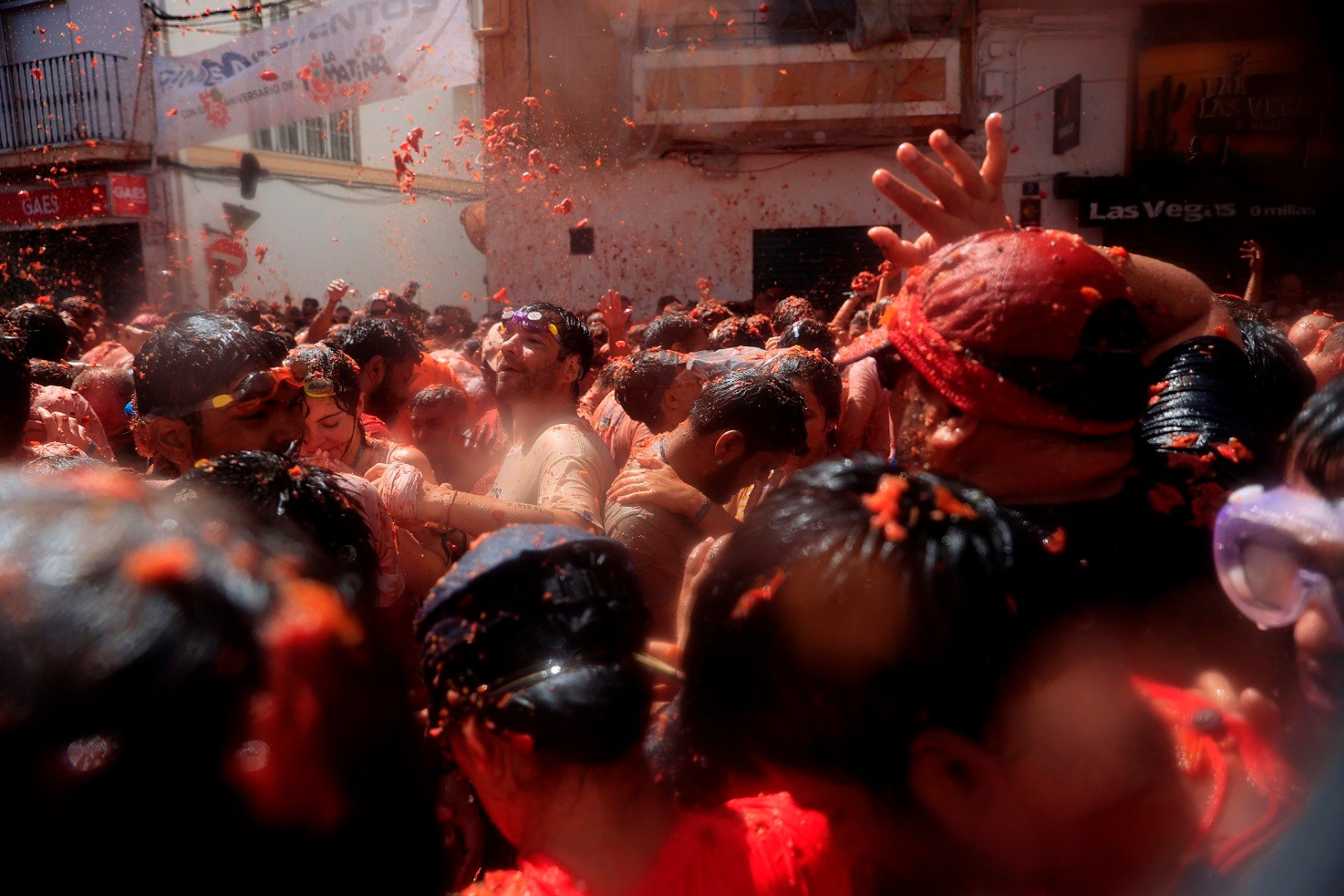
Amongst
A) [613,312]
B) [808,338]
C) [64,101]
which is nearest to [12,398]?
[808,338]

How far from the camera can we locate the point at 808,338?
5621 mm

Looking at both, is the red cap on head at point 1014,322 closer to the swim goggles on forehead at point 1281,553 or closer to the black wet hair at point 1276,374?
the swim goggles on forehead at point 1281,553

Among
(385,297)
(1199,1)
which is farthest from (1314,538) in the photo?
(1199,1)

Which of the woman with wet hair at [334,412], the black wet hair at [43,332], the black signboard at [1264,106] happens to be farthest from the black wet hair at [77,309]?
the black signboard at [1264,106]

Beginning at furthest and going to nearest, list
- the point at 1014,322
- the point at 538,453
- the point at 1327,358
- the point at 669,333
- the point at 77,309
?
the point at 77,309
the point at 669,333
the point at 1327,358
the point at 538,453
the point at 1014,322

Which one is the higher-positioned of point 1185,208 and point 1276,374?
point 1185,208

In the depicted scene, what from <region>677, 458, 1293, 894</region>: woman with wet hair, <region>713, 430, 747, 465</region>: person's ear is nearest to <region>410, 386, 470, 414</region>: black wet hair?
<region>713, 430, 747, 465</region>: person's ear

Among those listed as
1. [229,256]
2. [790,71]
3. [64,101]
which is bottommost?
[229,256]

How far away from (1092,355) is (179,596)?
1.41 m

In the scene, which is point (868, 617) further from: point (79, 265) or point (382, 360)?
point (79, 265)

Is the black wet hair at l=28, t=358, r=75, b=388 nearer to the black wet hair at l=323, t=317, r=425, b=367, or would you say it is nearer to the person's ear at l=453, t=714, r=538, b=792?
the black wet hair at l=323, t=317, r=425, b=367

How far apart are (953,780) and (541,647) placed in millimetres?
594

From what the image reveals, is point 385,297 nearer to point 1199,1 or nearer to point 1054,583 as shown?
point 1054,583

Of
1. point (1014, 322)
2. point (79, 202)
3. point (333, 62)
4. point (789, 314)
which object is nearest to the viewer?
point (1014, 322)
